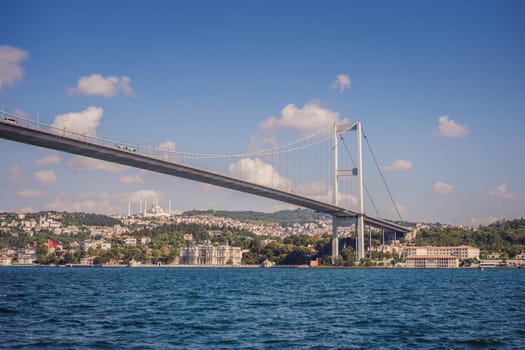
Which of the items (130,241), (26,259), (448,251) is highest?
(130,241)

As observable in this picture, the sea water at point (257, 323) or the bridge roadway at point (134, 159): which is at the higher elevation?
the bridge roadway at point (134, 159)

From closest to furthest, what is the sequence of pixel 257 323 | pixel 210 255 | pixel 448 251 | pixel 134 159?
pixel 257 323 < pixel 134 159 < pixel 448 251 < pixel 210 255

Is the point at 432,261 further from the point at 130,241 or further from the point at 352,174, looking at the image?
the point at 130,241

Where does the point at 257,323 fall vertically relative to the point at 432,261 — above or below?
below

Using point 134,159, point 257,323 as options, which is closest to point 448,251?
point 134,159

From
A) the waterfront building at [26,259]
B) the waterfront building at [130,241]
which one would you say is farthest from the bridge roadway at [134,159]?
the waterfront building at [130,241]

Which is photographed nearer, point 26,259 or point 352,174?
point 352,174

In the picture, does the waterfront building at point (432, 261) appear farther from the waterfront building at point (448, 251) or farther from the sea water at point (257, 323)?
the sea water at point (257, 323)
